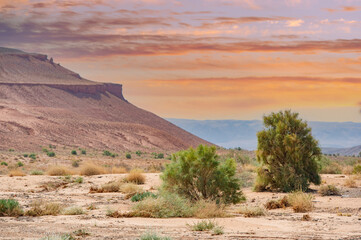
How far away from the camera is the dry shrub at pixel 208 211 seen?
17.3m

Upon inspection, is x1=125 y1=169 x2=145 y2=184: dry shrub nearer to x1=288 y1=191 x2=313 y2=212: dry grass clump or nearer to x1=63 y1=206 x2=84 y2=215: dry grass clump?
x1=63 y1=206 x2=84 y2=215: dry grass clump

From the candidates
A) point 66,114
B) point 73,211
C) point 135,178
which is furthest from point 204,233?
point 66,114

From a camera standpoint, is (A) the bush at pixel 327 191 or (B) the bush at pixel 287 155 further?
(B) the bush at pixel 287 155

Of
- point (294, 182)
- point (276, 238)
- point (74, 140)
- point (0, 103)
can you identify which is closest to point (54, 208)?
point (276, 238)

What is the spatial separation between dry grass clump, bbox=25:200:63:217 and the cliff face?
69.1 metres

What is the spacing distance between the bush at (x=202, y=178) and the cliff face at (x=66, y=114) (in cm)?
6889

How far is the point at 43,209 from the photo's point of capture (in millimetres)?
17797

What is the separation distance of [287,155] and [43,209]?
513 inches

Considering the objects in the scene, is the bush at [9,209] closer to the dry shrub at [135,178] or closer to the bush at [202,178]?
the bush at [202,178]

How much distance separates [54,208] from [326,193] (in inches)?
486

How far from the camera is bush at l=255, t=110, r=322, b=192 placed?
26.0 metres

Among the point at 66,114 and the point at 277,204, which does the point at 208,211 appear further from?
the point at 66,114

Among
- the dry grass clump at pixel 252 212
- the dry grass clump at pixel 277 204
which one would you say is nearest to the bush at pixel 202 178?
the dry grass clump at pixel 277 204

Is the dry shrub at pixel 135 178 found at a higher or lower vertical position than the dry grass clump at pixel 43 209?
higher
